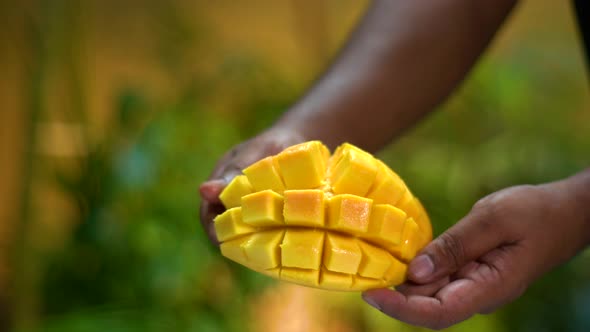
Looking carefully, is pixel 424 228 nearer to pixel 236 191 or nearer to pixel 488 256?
pixel 488 256

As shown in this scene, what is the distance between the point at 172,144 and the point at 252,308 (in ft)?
1.40

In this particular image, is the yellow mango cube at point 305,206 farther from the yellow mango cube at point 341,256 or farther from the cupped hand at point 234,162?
the cupped hand at point 234,162

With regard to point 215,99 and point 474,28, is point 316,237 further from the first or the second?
point 215,99

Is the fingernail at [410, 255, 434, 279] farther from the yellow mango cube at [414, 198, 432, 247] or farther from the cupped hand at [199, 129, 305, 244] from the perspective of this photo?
the cupped hand at [199, 129, 305, 244]

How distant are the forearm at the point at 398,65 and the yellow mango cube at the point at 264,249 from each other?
0.92ft

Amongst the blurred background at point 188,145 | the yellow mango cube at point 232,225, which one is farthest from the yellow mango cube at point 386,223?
the blurred background at point 188,145

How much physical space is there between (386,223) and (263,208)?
0.37 ft

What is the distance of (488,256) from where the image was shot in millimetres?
661

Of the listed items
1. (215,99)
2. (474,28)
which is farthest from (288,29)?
(474,28)

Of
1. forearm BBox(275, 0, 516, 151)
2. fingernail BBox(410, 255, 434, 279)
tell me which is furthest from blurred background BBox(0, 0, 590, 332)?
fingernail BBox(410, 255, 434, 279)

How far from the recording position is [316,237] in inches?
23.1

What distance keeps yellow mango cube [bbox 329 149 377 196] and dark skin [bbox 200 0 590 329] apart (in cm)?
9

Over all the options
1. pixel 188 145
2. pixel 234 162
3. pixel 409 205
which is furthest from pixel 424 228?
pixel 188 145

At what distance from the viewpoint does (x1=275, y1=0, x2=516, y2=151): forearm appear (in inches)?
34.4
